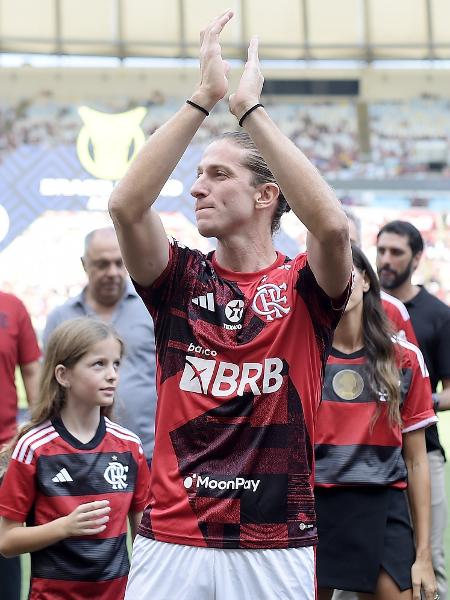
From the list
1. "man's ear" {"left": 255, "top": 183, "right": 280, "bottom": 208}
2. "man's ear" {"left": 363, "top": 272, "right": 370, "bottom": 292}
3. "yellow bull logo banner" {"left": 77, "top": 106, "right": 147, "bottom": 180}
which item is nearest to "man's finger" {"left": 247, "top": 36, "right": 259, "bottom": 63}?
"man's ear" {"left": 255, "top": 183, "right": 280, "bottom": 208}

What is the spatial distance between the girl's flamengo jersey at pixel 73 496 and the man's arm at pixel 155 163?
1301 millimetres

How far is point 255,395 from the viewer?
100 inches

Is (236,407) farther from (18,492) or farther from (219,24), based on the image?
(18,492)

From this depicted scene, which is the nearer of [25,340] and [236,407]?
[236,407]

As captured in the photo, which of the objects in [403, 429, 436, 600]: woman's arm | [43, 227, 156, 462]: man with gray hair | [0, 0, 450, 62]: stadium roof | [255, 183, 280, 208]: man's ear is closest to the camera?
[255, 183, 280, 208]: man's ear

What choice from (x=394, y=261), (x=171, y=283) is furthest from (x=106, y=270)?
(x=171, y=283)

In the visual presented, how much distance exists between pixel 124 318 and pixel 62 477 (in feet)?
5.70

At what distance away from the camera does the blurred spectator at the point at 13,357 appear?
4.80 meters

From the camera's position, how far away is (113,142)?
57.4 feet

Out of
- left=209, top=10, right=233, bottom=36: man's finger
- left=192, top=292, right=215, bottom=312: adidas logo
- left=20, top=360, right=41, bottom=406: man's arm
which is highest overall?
left=209, top=10, right=233, bottom=36: man's finger

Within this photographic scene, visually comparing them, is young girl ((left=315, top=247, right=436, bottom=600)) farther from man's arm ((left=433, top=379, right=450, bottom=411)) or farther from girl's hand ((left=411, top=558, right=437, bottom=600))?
man's arm ((left=433, top=379, right=450, bottom=411))

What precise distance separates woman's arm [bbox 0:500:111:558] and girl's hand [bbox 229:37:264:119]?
1.57 metres

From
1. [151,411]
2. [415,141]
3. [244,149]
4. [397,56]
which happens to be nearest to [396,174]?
[415,141]

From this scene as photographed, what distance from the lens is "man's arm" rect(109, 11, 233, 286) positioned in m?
2.50
